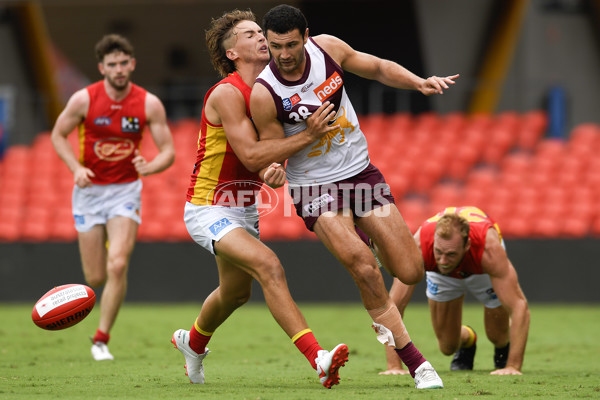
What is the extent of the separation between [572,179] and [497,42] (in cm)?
445

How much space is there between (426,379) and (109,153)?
14.1 feet

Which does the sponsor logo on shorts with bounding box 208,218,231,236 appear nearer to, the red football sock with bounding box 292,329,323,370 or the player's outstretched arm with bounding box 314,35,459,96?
the red football sock with bounding box 292,329,323,370

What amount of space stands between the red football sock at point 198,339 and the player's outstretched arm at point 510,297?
225cm

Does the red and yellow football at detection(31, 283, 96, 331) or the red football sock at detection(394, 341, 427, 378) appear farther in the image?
the red and yellow football at detection(31, 283, 96, 331)

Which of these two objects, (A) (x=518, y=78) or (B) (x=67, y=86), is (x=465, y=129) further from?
(B) (x=67, y=86)

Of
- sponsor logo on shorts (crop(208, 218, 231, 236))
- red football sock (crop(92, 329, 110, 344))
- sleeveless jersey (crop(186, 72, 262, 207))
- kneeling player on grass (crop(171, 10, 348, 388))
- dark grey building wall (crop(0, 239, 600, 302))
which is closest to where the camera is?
kneeling player on grass (crop(171, 10, 348, 388))

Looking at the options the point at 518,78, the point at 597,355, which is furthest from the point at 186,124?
the point at 597,355

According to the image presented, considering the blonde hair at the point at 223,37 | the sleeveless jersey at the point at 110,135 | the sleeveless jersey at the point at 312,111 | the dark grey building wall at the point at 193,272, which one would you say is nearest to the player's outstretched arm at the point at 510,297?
the sleeveless jersey at the point at 312,111

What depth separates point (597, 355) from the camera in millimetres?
8664

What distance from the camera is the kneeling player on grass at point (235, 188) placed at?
606 cm

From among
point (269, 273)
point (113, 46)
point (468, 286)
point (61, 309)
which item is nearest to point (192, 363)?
point (269, 273)

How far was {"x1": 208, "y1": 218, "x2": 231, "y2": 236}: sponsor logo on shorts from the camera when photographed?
20.7 ft

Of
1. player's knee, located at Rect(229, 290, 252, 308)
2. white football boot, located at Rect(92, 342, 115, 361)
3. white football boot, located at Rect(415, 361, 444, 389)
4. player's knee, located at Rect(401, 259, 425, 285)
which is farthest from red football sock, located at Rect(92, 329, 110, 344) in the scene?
white football boot, located at Rect(415, 361, 444, 389)

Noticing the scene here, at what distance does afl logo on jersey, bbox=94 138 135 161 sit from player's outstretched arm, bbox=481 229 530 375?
3.67 m
